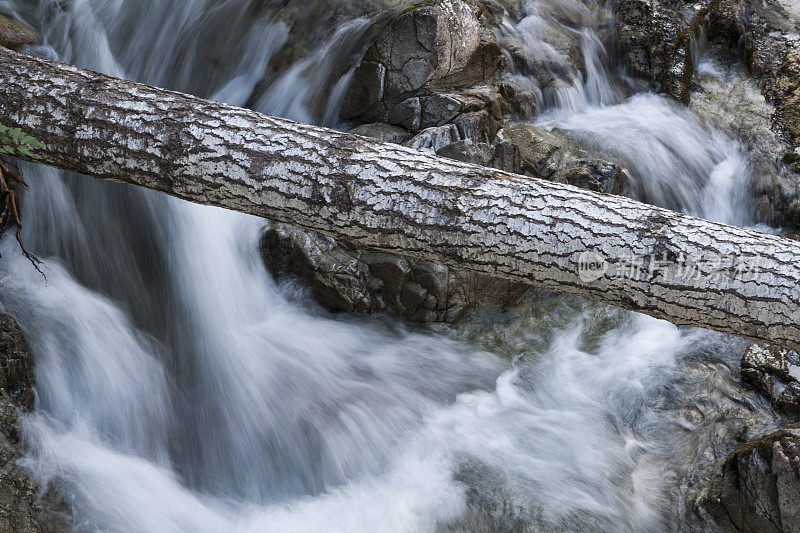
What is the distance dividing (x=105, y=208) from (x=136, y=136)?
72.4 inches

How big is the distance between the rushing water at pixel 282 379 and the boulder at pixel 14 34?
0.48 ft

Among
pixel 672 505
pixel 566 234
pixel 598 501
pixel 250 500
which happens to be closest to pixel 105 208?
pixel 250 500

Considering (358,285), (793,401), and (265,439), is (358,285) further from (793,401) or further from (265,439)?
(793,401)

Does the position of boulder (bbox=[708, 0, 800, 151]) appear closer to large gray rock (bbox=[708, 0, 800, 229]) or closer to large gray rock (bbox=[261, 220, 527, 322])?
large gray rock (bbox=[708, 0, 800, 229])

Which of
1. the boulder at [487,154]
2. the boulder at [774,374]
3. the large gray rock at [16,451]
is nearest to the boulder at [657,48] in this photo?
the boulder at [487,154]

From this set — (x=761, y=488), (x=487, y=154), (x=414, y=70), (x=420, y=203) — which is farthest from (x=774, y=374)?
(x=414, y=70)

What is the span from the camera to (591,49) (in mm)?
6754

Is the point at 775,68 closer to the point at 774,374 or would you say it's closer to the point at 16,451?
the point at 774,374

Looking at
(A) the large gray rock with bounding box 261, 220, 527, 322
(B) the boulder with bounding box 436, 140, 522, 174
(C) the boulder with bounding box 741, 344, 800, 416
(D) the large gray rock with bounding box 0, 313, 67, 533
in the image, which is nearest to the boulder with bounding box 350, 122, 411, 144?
(B) the boulder with bounding box 436, 140, 522, 174

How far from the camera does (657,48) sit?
264 inches

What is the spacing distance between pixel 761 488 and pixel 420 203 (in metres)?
2.31

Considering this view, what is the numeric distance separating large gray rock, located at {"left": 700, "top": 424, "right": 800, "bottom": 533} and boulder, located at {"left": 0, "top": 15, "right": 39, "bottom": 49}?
548 centimetres

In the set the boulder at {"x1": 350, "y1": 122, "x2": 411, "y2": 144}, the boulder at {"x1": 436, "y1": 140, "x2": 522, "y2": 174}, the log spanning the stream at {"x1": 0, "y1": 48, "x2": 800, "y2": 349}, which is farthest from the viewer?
the boulder at {"x1": 350, "y1": 122, "x2": 411, "y2": 144}

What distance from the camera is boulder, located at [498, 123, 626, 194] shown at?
5137 mm
